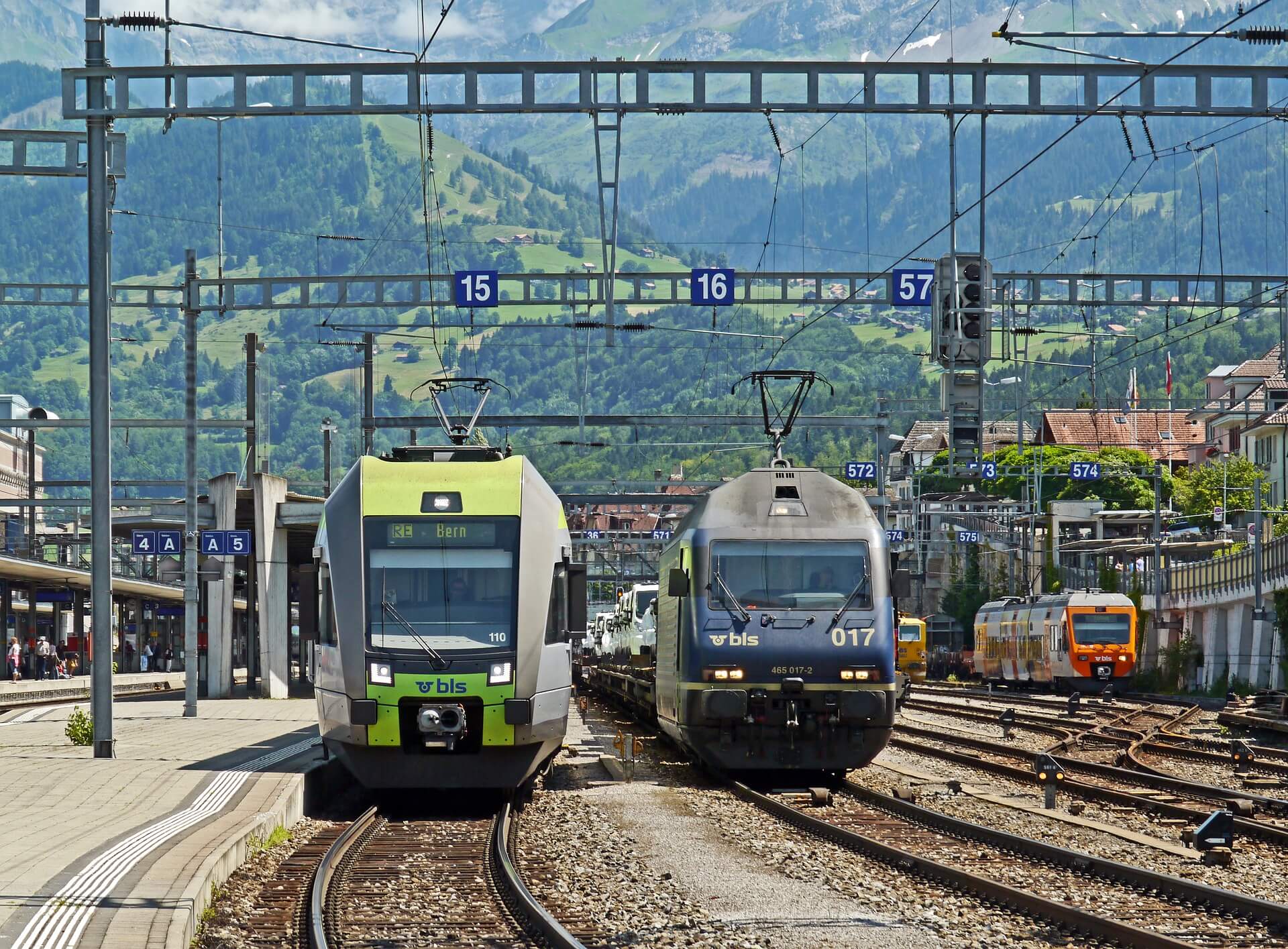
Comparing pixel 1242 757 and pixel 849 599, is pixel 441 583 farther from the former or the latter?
pixel 1242 757

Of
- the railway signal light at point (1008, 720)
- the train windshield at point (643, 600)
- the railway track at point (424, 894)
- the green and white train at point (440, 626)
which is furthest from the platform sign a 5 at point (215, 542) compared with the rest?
the railway track at point (424, 894)

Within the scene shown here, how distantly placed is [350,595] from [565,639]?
2.38m

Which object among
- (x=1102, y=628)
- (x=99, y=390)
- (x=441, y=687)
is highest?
(x=99, y=390)

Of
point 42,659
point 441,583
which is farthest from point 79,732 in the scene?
point 42,659

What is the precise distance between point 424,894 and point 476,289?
62.8ft

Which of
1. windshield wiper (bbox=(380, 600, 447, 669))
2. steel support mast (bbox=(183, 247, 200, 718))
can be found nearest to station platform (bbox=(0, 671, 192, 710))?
steel support mast (bbox=(183, 247, 200, 718))

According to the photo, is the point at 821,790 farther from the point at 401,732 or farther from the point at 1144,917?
the point at 1144,917

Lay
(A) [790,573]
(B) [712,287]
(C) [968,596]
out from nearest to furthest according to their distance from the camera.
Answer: (A) [790,573] → (B) [712,287] → (C) [968,596]

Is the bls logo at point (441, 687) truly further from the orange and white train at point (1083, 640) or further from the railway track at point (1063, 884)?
the orange and white train at point (1083, 640)

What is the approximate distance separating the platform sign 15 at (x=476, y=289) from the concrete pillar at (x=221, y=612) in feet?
39.1

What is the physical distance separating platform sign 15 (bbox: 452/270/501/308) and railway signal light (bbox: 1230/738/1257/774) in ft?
44.8

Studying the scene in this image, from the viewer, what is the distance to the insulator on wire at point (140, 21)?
2038cm

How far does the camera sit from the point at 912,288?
2958cm

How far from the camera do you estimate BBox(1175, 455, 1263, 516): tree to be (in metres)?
77.9
